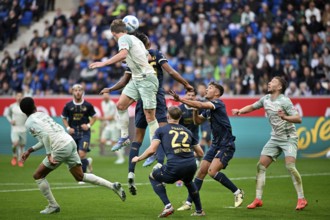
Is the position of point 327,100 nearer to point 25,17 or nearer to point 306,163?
point 306,163

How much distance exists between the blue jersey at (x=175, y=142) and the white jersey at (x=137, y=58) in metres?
1.87

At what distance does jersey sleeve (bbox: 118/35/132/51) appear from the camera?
14.0 metres

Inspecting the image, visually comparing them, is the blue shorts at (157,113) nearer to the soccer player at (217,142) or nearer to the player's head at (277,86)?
the soccer player at (217,142)

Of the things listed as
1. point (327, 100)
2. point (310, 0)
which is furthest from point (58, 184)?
point (310, 0)

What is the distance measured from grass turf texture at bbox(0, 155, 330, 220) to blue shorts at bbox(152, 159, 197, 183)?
2.36 ft

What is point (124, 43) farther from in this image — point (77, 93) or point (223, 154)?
point (77, 93)

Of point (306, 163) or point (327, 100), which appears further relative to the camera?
point (327, 100)

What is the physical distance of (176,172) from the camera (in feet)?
42.9

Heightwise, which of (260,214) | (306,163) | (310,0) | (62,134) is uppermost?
(310,0)

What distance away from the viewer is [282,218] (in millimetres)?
13305

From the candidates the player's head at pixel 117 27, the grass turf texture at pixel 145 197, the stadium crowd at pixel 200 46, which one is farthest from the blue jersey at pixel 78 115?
the stadium crowd at pixel 200 46

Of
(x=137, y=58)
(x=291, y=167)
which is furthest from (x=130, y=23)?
(x=291, y=167)

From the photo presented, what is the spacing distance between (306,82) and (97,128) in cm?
802

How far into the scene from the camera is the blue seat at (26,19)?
123ft
